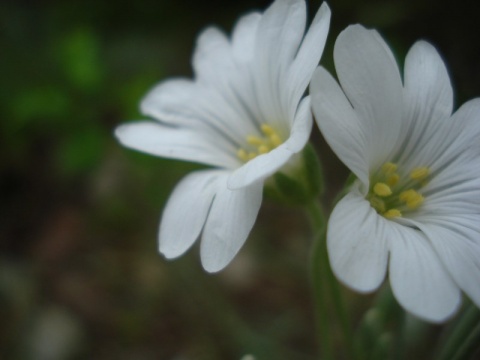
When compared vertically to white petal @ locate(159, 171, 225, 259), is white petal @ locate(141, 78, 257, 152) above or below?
above

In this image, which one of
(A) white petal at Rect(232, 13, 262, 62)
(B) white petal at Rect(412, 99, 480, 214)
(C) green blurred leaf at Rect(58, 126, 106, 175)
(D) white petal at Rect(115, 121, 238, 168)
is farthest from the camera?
(C) green blurred leaf at Rect(58, 126, 106, 175)

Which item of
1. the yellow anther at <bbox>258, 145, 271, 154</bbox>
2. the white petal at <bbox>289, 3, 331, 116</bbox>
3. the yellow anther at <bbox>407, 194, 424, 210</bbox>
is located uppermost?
the white petal at <bbox>289, 3, 331, 116</bbox>

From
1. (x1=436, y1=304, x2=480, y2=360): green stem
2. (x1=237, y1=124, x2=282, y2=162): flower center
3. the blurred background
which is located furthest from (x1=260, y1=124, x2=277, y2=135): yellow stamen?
the blurred background

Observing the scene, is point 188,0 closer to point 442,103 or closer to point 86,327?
point 86,327

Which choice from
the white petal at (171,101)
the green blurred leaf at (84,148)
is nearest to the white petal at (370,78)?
the white petal at (171,101)

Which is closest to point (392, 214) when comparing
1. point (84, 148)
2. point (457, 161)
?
point (457, 161)

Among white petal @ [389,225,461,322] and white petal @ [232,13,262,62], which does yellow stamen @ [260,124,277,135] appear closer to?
white petal @ [232,13,262,62]

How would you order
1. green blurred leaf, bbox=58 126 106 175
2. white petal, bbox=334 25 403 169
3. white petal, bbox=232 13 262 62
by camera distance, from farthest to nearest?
1. green blurred leaf, bbox=58 126 106 175
2. white petal, bbox=232 13 262 62
3. white petal, bbox=334 25 403 169
